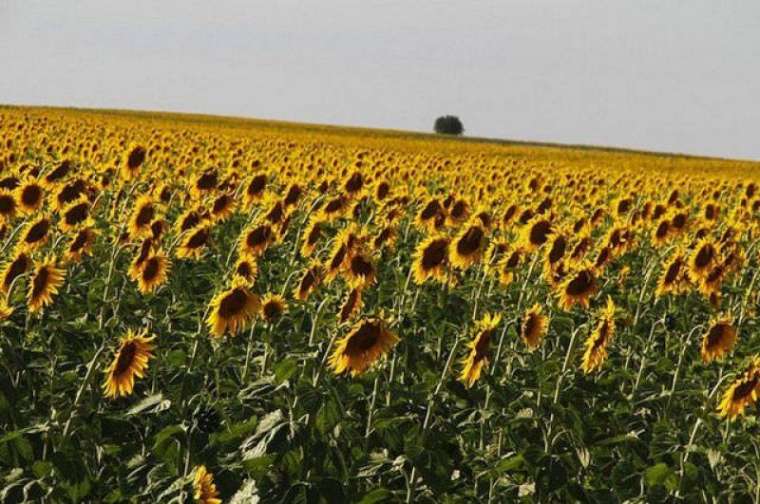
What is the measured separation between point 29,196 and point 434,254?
122 inches

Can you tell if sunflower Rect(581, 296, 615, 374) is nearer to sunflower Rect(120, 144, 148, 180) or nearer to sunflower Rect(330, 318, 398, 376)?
sunflower Rect(330, 318, 398, 376)

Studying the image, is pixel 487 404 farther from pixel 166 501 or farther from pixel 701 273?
pixel 701 273

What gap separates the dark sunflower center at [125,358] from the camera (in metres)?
4.38

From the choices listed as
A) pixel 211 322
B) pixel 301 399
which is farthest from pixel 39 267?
pixel 301 399

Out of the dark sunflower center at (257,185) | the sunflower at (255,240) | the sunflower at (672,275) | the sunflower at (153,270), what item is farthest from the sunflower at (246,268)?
the sunflower at (672,275)

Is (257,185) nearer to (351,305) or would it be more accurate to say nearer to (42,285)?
(42,285)

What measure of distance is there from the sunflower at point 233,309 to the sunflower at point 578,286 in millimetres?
2155

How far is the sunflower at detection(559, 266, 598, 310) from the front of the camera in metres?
6.54

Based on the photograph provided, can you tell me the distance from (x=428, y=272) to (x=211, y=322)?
1757 mm

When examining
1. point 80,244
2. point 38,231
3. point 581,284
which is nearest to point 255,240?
point 80,244

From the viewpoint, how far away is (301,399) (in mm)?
3898

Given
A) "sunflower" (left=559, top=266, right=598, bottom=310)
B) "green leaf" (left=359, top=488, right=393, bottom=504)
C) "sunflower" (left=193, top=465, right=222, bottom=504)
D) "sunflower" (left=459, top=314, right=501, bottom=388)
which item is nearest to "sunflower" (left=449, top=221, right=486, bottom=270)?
"sunflower" (left=559, top=266, right=598, bottom=310)

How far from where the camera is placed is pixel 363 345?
4492mm

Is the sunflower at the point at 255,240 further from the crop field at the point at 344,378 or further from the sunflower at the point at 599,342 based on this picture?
the sunflower at the point at 599,342
